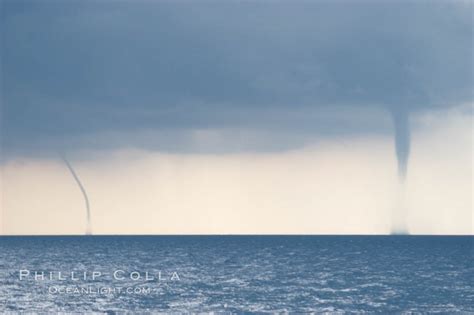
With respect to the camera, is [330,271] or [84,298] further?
[330,271]

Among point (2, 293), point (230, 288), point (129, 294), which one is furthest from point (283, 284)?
point (2, 293)

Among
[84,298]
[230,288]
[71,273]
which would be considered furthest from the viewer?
[71,273]

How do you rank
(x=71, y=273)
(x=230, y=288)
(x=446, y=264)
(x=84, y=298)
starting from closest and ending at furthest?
(x=84, y=298) < (x=230, y=288) < (x=71, y=273) < (x=446, y=264)

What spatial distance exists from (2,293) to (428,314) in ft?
128

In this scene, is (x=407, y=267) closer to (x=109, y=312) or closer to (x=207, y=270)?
(x=207, y=270)

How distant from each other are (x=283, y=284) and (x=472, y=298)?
67.0 ft

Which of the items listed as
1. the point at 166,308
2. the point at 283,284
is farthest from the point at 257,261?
the point at 166,308

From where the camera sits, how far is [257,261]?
116062 mm

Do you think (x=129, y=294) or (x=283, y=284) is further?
(x=283, y=284)

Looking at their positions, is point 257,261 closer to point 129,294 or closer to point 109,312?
point 129,294

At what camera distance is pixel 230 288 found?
236 ft

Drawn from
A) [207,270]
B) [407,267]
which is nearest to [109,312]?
[207,270]

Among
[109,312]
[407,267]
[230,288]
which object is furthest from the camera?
[407,267]

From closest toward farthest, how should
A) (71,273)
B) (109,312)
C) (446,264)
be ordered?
1. (109,312)
2. (71,273)
3. (446,264)
